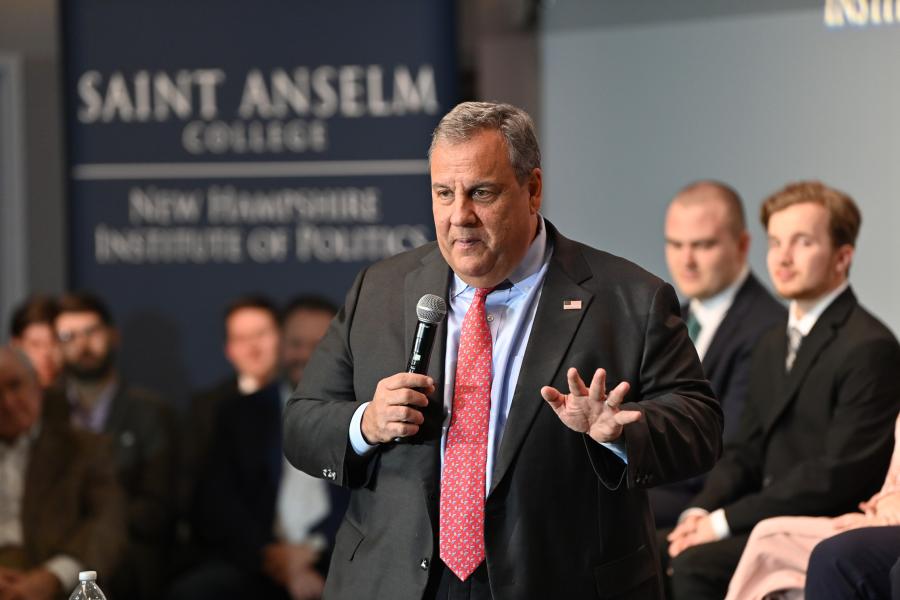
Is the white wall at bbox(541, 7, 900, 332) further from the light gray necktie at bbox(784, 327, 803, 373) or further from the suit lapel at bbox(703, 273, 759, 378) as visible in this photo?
the light gray necktie at bbox(784, 327, 803, 373)

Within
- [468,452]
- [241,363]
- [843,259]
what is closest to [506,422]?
[468,452]

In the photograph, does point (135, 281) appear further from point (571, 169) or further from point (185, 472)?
point (571, 169)

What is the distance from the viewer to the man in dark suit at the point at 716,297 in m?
4.21

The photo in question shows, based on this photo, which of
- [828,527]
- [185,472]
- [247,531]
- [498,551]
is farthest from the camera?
[185,472]

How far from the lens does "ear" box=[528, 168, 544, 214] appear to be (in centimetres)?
262

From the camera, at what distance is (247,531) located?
5363 mm

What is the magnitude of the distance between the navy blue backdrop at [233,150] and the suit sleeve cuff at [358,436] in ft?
11.6

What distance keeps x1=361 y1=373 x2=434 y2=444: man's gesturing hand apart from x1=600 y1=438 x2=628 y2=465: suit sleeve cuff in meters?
0.35

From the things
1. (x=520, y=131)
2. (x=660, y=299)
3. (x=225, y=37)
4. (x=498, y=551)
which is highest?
(x=225, y=37)

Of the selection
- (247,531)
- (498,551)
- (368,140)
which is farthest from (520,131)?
(368,140)

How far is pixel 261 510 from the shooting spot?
5.44m

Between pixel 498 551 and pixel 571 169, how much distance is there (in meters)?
3.99

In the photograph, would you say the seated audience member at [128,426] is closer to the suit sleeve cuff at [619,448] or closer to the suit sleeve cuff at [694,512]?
the suit sleeve cuff at [694,512]

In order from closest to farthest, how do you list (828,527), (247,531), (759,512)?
(828,527) → (759,512) → (247,531)
